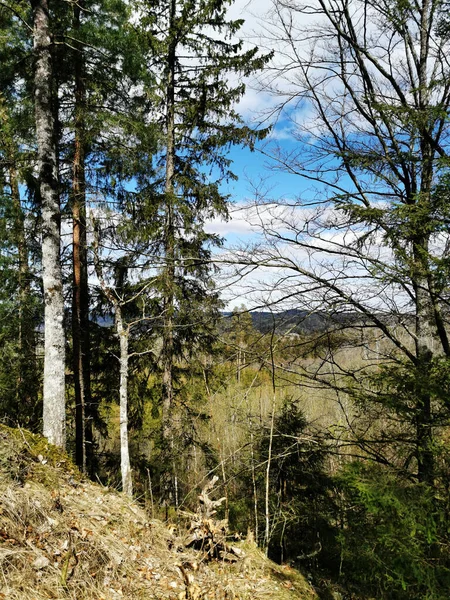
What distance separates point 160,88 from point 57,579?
9.17 metres

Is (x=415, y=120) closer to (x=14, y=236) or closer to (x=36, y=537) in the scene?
(x=36, y=537)

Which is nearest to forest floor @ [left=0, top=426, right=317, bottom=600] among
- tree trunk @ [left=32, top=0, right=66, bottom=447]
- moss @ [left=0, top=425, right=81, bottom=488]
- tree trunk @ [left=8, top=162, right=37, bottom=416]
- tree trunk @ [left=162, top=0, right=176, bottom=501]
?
moss @ [left=0, top=425, right=81, bottom=488]

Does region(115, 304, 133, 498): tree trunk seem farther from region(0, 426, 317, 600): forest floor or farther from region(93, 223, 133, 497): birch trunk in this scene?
region(0, 426, 317, 600): forest floor

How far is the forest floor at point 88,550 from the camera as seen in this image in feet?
8.63

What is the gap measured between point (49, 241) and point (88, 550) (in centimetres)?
431

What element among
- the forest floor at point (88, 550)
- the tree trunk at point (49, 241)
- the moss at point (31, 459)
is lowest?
the forest floor at point (88, 550)

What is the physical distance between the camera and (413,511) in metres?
3.50

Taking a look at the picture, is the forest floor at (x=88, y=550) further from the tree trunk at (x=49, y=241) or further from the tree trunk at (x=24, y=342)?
the tree trunk at (x=24, y=342)

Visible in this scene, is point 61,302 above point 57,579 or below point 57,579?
above

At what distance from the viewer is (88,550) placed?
297 cm

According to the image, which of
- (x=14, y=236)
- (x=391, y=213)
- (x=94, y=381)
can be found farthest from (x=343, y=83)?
(x=94, y=381)

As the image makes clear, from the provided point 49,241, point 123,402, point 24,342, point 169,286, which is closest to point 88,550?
point 49,241

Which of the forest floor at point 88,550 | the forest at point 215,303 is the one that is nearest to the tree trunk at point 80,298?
the forest at point 215,303

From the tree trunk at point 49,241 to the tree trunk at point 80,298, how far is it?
74.3 inches
